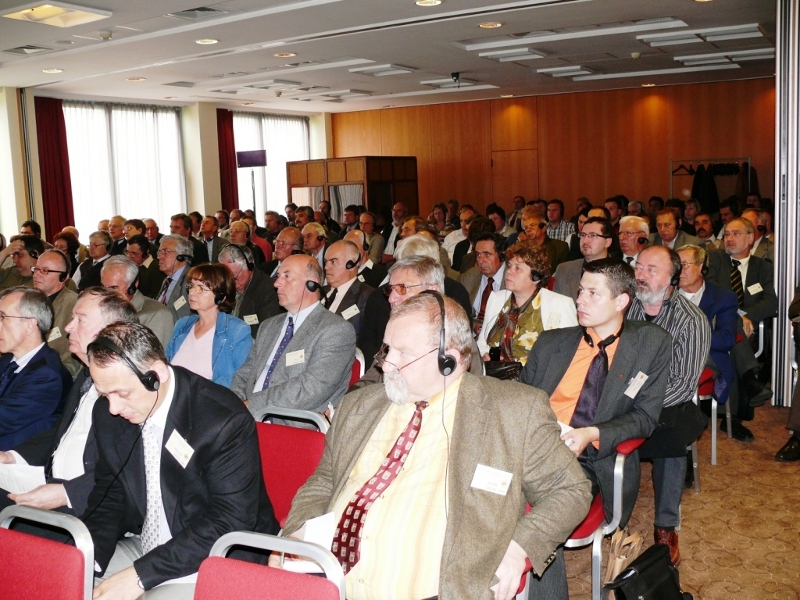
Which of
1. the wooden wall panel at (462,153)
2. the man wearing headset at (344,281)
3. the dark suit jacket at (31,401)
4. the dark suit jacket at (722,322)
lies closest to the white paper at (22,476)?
the dark suit jacket at (31,401)

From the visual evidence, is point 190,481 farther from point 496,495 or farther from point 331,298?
point 331,298

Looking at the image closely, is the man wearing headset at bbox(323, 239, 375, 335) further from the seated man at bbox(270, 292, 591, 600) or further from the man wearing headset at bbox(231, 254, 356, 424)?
the seated man at bbox(270, 292, 591, 600)

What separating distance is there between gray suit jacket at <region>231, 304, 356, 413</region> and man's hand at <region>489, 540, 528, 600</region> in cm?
175

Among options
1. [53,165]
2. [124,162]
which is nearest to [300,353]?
[53,165]

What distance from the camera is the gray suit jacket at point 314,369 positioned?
3543 mm

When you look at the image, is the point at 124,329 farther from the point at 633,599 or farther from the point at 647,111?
the point at 647,111

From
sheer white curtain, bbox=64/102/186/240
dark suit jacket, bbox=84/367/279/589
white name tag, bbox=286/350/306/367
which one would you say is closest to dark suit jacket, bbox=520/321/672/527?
white name tag, bbox=286/350/306/367

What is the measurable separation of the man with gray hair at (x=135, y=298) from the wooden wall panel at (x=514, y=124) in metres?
12.3

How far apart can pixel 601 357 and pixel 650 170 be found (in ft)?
41.6

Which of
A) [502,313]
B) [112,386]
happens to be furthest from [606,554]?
[112,386]

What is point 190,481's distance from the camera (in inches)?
86.0

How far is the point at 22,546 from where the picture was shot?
1.84m

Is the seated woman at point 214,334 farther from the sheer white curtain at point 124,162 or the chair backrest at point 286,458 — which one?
the sheer white curtain at point 124,162

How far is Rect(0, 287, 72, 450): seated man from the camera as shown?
3.15m
